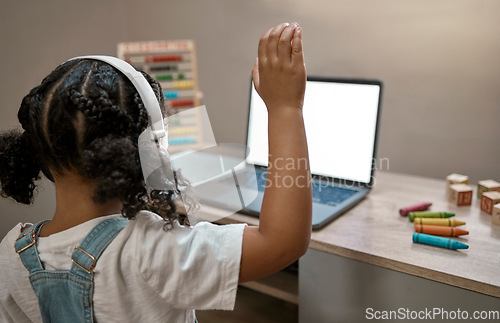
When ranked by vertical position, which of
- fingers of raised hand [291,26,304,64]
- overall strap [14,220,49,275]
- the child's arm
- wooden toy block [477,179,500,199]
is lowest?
wooden toy block [477,179,500,199]

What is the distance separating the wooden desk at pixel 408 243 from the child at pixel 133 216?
0.29 m

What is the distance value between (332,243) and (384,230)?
0.45 feet

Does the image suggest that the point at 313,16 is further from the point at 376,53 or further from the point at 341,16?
the point at 376,53

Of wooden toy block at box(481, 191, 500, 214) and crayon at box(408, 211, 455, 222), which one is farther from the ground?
wooden toy block at box(481, 191, 500, 214)

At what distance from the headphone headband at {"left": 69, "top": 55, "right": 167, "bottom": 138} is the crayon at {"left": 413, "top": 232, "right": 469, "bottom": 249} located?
585 mm

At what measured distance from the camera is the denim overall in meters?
0.62

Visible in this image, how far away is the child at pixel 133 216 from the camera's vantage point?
1.91 ft

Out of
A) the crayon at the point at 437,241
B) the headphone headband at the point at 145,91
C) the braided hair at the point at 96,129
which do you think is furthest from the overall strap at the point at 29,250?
the crayon at the point at 437,241

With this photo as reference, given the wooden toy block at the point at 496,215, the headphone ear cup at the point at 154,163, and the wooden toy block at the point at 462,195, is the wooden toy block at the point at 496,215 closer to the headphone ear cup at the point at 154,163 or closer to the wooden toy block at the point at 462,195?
the wooden toy block at the point at 462,195

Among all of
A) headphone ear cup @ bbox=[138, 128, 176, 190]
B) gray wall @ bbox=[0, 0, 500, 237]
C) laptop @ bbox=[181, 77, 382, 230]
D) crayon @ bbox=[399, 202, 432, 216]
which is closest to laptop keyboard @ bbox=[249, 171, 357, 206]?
laptop @ bbox=[181, 77, 382, 230]

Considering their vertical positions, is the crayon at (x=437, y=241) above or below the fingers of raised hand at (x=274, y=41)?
below

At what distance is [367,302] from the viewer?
0.95m

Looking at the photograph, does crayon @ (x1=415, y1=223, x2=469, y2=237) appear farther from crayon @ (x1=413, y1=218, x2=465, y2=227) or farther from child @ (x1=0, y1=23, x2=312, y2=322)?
child @ (x1=0, y1=23, x2=312, y2=322)

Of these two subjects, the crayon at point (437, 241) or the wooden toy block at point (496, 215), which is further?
the wooden toy block at point (496, 215)
